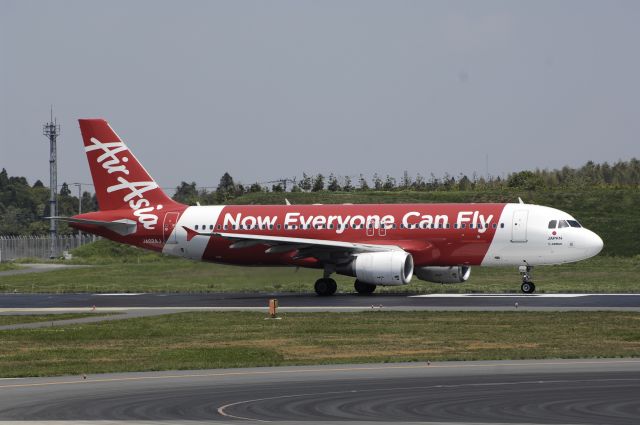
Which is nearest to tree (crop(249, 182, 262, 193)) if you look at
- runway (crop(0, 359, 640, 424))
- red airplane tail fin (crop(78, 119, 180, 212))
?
red airplane tail fin (crop(78, 119, 180, 212))

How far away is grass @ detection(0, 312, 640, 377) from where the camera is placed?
98.2 ft

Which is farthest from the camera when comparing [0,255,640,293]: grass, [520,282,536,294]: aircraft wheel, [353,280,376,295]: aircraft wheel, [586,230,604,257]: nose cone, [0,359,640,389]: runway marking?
[0,255,640,293]: grass

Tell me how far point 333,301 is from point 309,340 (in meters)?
15.7

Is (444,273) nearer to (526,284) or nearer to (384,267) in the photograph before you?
(526,284)

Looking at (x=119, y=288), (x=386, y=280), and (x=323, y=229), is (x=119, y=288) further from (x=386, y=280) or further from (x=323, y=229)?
(x=386, y=280)

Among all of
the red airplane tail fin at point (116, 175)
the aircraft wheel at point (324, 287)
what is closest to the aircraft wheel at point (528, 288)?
the aircraft wheel at point (324, 287)

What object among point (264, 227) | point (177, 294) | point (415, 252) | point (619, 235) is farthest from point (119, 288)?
point (619, 235)

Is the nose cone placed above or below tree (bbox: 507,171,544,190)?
below

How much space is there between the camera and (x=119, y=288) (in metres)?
63.8

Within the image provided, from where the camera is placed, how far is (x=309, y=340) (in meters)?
35.0

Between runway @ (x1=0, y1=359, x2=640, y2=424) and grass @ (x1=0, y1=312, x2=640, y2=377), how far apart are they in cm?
224

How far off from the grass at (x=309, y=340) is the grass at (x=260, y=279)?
1439 centimetres

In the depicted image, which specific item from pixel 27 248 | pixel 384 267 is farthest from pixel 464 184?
pixel 384 267

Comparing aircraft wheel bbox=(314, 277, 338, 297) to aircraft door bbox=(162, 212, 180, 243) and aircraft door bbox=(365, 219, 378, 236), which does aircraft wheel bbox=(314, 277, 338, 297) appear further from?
aircraft door bbox=(162, 212, 180, 243)
